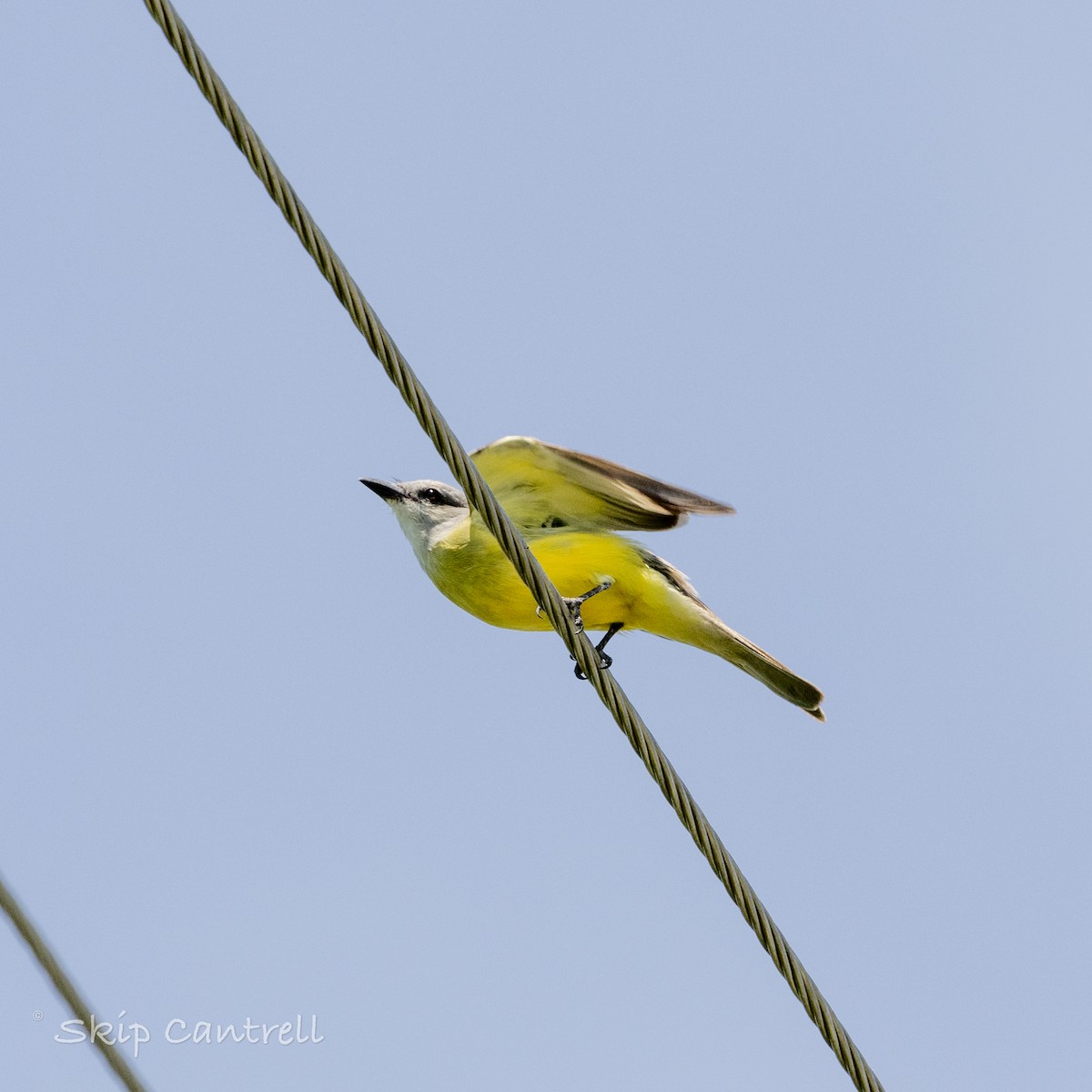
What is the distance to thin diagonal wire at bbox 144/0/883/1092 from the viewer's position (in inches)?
136

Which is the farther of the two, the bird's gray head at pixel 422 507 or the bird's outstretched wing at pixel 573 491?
the bird's gray head at pixel 422 507

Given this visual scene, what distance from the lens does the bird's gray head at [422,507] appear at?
7707 millimetres

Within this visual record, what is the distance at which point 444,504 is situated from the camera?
815cm

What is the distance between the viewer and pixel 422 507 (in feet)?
26.2

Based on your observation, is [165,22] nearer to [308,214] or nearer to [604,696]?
[308,214]

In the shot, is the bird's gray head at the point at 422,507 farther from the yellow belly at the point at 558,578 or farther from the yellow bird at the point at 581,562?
the yellow belly at the point at 558,578

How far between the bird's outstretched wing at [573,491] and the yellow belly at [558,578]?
0.41 feet

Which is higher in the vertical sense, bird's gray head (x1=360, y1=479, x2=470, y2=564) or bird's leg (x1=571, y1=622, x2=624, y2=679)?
bird's gray head (x1=360, y1=479, x2=470, y2=564)

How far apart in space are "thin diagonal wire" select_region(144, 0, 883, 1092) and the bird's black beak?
3651mm

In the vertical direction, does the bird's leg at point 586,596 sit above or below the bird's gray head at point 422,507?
below

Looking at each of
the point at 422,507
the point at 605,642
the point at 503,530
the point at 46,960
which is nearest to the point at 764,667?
the point at 605,642

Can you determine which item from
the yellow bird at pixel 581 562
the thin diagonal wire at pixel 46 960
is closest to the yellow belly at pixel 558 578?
the yellow bird at pixel 581 562

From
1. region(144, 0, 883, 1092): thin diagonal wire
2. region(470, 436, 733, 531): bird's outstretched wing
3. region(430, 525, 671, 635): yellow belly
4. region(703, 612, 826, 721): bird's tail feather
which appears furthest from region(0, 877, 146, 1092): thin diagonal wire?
region(703, 612, 826, 721): bird's tail feather

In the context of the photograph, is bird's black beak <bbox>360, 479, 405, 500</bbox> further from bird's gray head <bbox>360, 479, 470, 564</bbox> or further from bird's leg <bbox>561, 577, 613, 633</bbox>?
bird's leg <bbox>561, 577, 613, 633</bbox>
